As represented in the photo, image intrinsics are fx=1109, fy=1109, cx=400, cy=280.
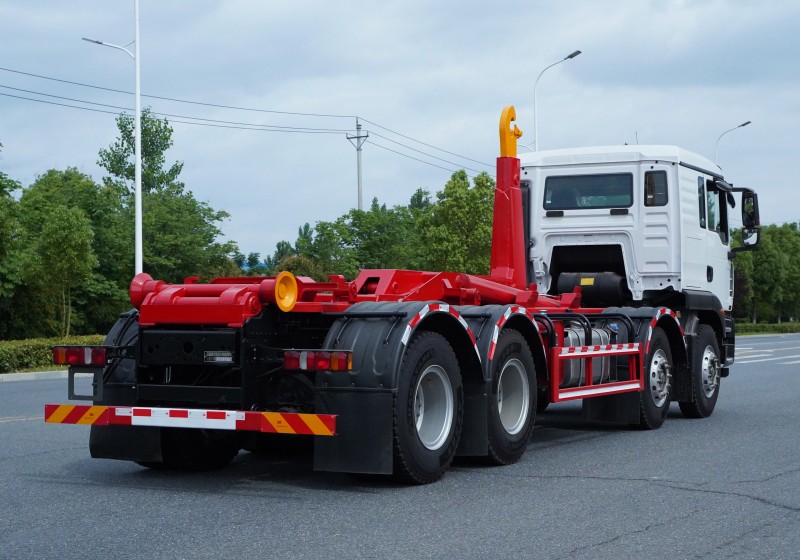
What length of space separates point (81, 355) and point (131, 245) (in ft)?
110

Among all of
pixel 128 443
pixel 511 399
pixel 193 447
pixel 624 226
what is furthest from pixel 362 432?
pixel 624 226

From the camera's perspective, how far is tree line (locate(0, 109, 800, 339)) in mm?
30672

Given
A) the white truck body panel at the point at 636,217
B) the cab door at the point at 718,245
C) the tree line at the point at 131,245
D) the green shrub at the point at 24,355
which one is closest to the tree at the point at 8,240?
the tree line at the point at 131,245

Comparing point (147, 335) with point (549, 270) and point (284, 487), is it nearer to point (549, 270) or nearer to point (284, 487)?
point (284, 487)

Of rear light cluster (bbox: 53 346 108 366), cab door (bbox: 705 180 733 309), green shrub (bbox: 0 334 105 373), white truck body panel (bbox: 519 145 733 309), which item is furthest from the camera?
green shrub (bbox: 0 334 105 373)

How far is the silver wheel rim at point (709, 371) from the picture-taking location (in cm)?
1334

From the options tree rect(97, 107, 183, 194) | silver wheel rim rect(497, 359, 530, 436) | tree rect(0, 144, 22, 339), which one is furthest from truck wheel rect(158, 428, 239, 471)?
tree rect(97, 107, 183, 194)

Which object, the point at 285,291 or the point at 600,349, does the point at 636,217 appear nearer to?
the point at 600,349

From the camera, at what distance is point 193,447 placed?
8789 millimetres

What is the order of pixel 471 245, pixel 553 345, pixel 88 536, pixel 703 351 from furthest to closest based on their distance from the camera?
pixel 471 245
pixel 703 351
pixel 553 345
pixel 88 536

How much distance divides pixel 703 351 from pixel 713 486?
5.64 m

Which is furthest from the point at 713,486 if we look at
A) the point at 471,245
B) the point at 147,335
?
the point at 471,245

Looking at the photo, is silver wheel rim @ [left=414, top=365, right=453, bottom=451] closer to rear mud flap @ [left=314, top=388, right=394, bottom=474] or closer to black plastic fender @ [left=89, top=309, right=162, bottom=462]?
rear mud flap @ [left=314, top=388, right=394, bottom=474]

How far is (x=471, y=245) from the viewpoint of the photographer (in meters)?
44.7
